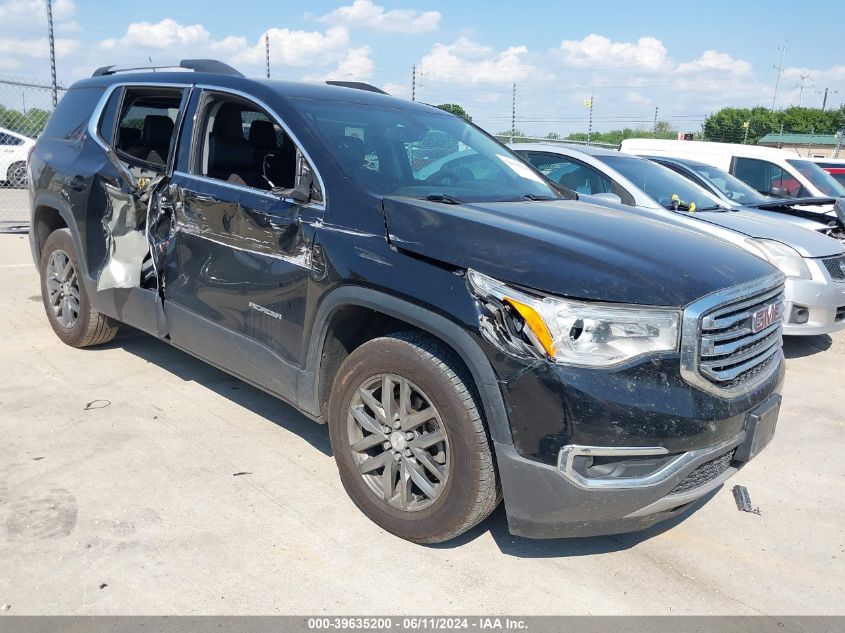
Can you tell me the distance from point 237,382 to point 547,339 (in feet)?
9.88

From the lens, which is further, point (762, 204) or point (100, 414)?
point (762, 204)

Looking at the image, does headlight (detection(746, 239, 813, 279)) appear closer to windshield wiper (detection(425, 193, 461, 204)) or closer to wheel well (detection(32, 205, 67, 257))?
windshield wiper (detection(425, 193, 461, 204))

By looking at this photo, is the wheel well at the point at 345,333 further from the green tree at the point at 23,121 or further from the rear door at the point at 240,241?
the green tree at the point at 23,121

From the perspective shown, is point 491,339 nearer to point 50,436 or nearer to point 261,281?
point 261,281

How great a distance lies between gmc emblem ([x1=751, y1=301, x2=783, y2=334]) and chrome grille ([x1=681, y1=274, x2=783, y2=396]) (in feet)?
0.05

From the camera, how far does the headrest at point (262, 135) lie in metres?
4.18

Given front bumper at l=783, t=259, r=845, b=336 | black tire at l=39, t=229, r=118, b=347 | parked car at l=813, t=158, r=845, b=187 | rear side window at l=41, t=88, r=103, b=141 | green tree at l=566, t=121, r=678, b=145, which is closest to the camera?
rear side window at l=41, t=88, r=103, b=141

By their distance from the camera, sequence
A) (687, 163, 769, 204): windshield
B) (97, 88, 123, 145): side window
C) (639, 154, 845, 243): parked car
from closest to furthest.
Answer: (97, 88, 123, 145): side window, (639, 154, 845, 243): parked car, (687, 163, 769, 204): windshield

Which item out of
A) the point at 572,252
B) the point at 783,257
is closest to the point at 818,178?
the point at 783,257

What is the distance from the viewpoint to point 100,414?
4.35 metres

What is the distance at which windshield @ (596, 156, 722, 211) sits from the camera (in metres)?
7.07

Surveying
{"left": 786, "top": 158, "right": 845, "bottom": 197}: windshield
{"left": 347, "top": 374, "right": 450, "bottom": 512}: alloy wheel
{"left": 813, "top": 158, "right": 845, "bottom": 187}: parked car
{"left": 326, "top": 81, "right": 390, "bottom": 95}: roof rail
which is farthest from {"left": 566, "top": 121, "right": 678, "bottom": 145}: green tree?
{"left": 347, "top": 374, "right": 450, "bottom": 512}: alloy wheel

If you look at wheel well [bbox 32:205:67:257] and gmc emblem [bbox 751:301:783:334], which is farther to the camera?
wheel well [bbox 32:205:67:257]
